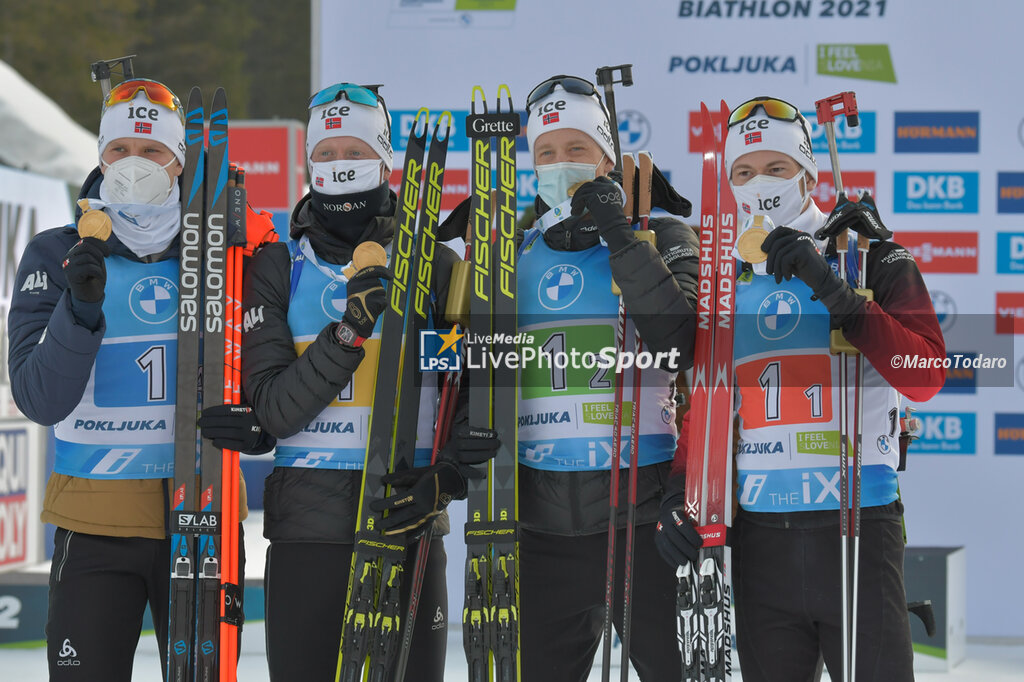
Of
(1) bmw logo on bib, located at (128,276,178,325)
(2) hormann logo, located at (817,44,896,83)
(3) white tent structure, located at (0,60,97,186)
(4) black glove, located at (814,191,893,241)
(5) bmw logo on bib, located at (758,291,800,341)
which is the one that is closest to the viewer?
(4) black glove, located at (814,191,893,241)

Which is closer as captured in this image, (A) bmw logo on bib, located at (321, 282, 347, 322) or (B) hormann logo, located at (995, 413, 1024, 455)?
(A) bmw logo on bib, located at (321, 282, 347, 322)

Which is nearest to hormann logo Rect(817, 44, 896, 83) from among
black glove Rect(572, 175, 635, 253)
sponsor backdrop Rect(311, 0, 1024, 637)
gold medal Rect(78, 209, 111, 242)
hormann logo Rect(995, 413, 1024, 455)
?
sponsor backdrop Rect(311, 0, 1024, 637)

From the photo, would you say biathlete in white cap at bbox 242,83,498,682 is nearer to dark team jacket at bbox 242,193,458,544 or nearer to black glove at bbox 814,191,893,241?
dark team jacket at bbox 242,193,458,544

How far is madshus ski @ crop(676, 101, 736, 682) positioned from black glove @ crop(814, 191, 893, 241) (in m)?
0.24

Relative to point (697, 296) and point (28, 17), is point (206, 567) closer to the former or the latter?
point (697, 296)

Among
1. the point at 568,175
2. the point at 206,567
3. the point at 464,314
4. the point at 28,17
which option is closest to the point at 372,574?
the point at 206,567

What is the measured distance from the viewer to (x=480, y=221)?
108 inches

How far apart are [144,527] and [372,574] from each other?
0.60m

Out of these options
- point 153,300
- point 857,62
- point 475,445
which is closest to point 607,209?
point 475,445

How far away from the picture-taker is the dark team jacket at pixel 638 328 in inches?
98.2

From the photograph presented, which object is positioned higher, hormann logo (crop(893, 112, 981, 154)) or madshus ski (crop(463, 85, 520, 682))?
hormann logo (crop(893, 112, 981, 154))

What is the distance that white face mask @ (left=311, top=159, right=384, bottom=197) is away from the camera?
9.00 ft

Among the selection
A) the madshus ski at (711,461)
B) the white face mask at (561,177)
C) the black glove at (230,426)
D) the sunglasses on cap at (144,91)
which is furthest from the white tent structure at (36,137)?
the madshus ski at (711,461)

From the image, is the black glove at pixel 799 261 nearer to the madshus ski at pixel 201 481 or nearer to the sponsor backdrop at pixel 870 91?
the madshus ski at pixel 201 481
